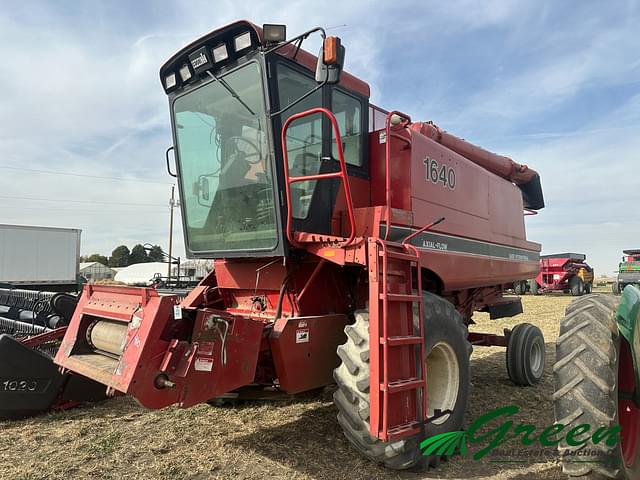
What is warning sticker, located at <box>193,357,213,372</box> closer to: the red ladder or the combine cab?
the red ladder

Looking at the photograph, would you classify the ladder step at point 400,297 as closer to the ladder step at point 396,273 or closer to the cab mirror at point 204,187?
the ladder step at point 396,273

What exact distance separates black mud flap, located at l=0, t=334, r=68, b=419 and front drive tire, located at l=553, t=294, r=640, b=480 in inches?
173

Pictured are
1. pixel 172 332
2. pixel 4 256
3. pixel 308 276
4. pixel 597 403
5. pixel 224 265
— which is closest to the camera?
pixel 597 403

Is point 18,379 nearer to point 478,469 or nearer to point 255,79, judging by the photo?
point 255,79

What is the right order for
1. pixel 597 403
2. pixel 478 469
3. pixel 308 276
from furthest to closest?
pixel 308 276
pixel 478 469
pixel 597 403

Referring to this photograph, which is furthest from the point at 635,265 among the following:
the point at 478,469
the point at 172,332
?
the point at 172,332

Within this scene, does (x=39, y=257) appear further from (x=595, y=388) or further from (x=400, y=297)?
(x=595, y=388)

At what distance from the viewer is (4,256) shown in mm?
16516

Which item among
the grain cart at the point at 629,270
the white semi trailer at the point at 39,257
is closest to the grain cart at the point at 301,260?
the white semi trailer at the point at 39,257

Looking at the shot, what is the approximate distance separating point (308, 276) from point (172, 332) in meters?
1.40

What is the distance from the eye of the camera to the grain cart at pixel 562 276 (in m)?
25.8

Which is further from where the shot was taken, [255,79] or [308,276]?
[308,276]

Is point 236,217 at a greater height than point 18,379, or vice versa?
point 236,217

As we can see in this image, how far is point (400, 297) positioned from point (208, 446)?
199 cm
